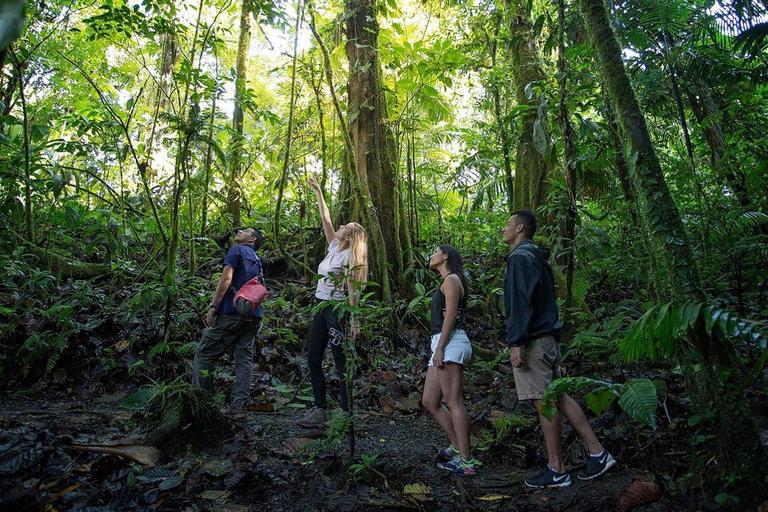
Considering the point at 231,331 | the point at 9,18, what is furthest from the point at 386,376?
the point at 9,18

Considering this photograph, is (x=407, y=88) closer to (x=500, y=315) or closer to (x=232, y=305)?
(x=500, y=315)

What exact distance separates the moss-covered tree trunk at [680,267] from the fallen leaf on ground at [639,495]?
1.60 ft

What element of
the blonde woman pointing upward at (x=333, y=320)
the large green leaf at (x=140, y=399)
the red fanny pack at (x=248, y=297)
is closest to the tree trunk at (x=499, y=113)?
the blonde woman pointing upward at (x=333, y=320)

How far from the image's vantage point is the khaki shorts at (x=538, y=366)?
3.49 meters

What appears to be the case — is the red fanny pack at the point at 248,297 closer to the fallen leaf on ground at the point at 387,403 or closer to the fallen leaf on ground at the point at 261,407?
the fallen leaf on ground at the point at 261,407

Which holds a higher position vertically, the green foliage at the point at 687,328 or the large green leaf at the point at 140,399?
the green foliage at the point at 687,328

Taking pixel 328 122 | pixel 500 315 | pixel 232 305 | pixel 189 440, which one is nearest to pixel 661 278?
A: pixel 189 440

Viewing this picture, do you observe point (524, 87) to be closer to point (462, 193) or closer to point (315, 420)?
point (462, 193)

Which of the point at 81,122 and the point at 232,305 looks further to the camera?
the point at 81,122

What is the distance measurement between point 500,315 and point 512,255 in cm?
460

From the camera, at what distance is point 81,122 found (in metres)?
5.87

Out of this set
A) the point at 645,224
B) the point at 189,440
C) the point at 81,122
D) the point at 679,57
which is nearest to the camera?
the point at 645,224

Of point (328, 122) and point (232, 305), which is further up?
point (328, 122)

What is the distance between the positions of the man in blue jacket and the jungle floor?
1.02ft
